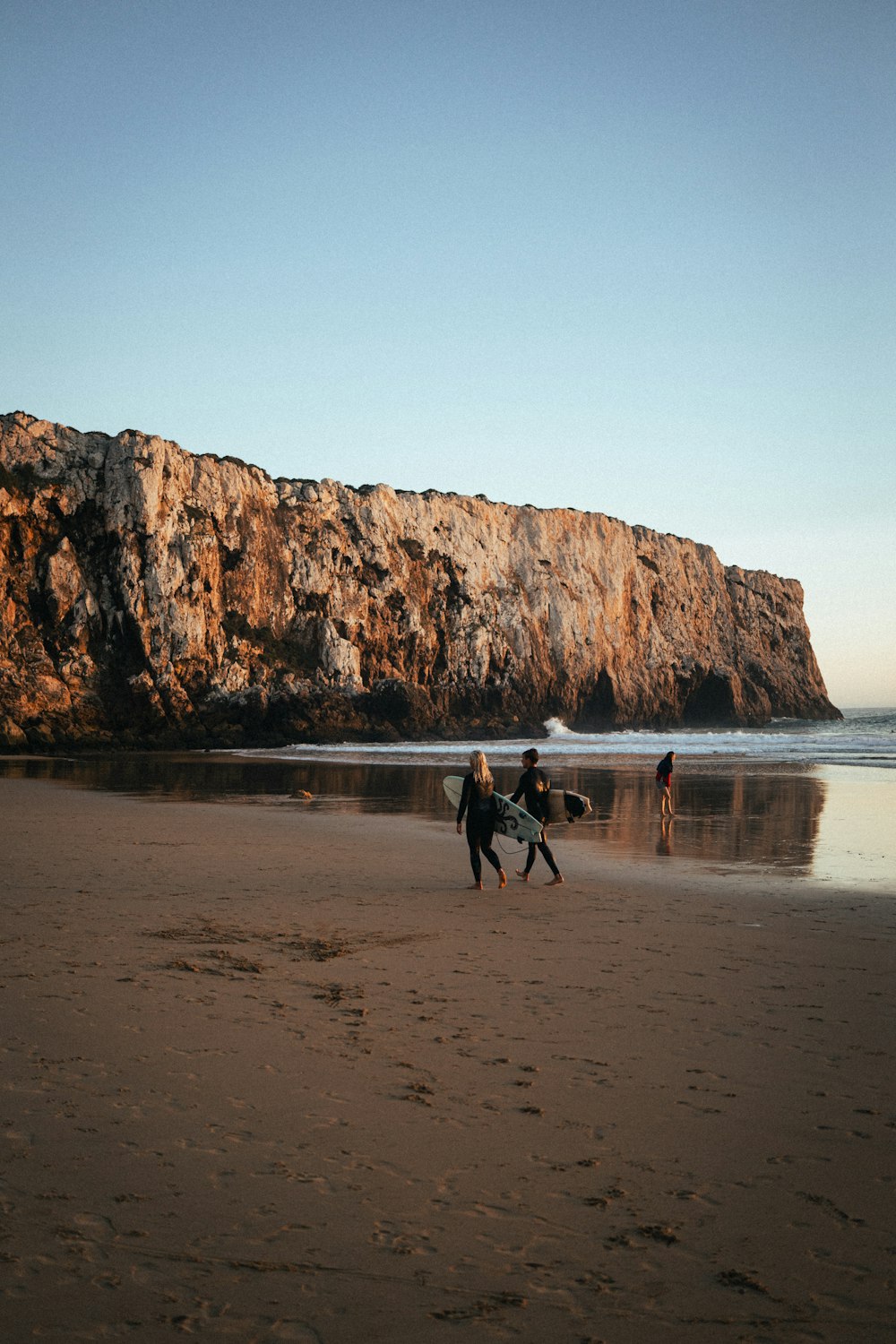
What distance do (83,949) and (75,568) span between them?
5276 centimetres

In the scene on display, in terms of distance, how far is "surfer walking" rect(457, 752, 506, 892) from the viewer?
429 inches

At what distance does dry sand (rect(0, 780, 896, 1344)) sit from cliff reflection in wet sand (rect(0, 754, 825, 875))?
6.24m

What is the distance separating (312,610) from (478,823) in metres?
57.1

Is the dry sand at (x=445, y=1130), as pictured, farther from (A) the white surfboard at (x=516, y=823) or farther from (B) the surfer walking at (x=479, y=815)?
(A) the white surfboard at (x=516, y=823)

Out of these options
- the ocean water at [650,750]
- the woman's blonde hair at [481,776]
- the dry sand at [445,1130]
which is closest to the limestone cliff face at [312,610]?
the ocean water at [650,750]

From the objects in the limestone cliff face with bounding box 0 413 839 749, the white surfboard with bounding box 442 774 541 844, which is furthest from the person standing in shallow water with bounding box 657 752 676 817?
the limestone cliff face with bounding box 0 413 839 749

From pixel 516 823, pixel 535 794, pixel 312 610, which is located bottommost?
pixel 516 823

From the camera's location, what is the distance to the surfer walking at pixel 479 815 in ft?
35.8

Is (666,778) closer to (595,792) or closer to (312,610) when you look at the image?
(595,792)

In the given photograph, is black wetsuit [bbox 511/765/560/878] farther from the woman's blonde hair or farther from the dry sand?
the dry sand

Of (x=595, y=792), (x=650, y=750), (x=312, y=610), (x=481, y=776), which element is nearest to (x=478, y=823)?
(x=481, y=776)

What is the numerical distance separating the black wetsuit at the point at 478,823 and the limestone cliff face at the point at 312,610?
3750cm

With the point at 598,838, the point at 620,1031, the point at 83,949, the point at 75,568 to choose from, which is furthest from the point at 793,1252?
the point at 75,568

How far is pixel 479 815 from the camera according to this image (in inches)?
Result: 437
